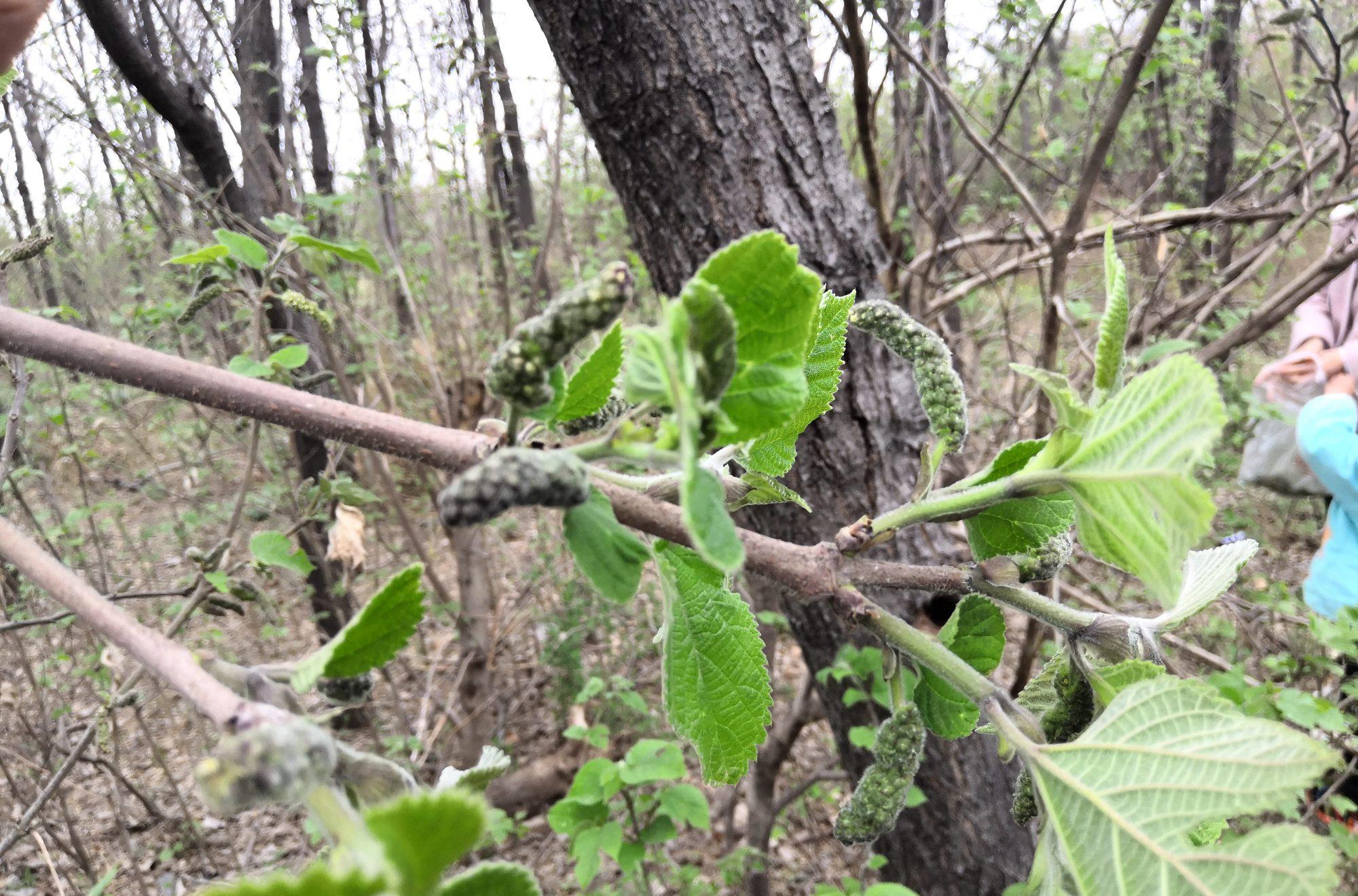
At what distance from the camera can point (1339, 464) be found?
9.34 ft

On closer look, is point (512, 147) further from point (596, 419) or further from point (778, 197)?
point (596, 419)

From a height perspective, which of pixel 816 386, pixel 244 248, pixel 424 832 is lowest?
pixel 424 832

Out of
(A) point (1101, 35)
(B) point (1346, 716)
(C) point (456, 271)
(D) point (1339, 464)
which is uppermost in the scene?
(A) point (1101, 35)

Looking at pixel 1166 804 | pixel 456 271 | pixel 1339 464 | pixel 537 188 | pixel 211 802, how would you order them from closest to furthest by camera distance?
pixel 211 802, pixel 1166 804, pixel 1339 464, pixel 456 271, pixel 537 188

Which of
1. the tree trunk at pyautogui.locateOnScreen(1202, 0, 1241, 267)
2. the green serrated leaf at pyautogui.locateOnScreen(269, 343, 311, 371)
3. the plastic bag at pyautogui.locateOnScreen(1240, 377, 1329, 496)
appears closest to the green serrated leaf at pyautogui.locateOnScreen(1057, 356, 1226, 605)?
the green serrated leaf at pyautogui.locateOnScreen(269, 343, 311, 371)

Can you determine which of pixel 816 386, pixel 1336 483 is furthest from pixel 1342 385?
pixel 816 386

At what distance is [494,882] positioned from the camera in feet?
1.47

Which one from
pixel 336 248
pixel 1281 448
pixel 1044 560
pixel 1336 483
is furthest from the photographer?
pixel 1281 448

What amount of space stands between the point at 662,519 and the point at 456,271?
6754 millimetres

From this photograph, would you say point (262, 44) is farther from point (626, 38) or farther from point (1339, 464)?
point (1339, 464)

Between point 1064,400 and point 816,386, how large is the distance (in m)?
0.29

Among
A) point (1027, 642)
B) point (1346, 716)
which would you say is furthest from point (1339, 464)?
point (1027, 642)

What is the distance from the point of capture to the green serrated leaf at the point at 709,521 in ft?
1.57

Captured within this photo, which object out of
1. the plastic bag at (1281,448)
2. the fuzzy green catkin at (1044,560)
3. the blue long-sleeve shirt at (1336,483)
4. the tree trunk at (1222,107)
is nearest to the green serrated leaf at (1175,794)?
the fuzzy green catkin at (1044,560)
